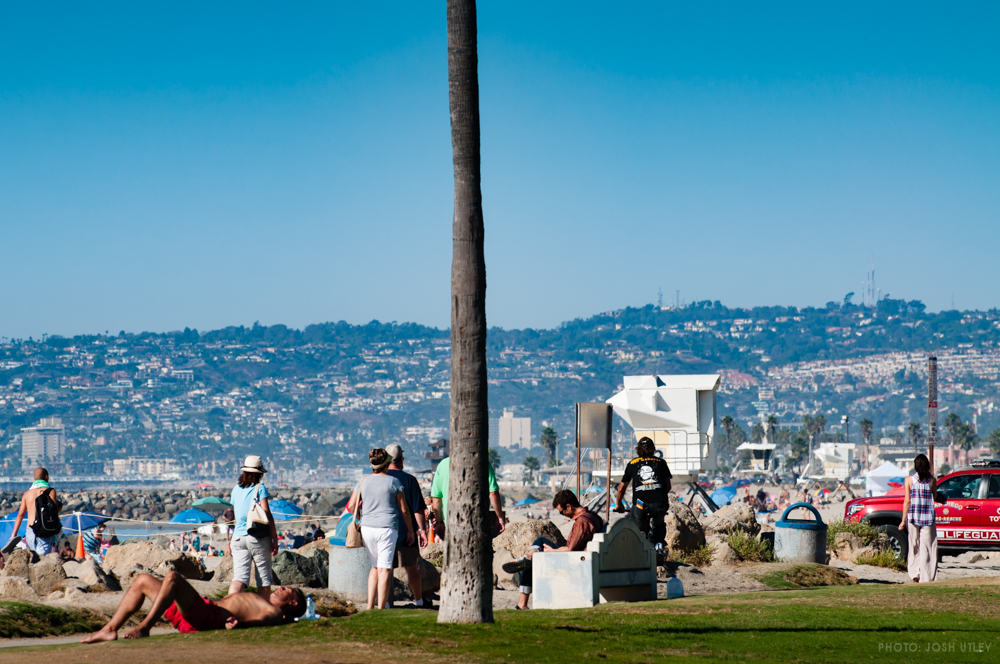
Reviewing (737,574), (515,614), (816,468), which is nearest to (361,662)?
(515,614)

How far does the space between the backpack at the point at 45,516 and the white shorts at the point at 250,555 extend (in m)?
5.06

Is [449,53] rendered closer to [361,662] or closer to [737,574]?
[361,662]

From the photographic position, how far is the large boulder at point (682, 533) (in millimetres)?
13656

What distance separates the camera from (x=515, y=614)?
25.9ft

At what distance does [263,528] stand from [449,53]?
3773mm

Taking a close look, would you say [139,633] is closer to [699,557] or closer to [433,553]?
[433,553]

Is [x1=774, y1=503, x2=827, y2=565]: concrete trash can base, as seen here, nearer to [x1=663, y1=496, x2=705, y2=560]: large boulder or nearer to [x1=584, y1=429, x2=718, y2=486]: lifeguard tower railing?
[x1=663, y1=496, x2=705, y2=560]: large boulder

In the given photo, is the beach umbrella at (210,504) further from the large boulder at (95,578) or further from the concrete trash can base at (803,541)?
the large boulder at (95,578)

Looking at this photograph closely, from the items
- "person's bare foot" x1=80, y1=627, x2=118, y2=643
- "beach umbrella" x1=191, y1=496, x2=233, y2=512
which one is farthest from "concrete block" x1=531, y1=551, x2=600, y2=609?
"beach umbrella" x1=191, y1=496, x2=233, y2=512

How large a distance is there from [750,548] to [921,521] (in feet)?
10.2

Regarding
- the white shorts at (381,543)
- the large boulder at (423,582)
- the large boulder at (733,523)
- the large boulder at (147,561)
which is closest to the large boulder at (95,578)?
the large boulder at (147,561)

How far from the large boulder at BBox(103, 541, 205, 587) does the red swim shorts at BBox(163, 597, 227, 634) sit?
13.5ft

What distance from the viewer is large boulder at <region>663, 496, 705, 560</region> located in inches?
538

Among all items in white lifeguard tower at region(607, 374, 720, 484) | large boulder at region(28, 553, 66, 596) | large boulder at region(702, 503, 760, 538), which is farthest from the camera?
white lifeguard tower at region(607, 374, 720, 484)
